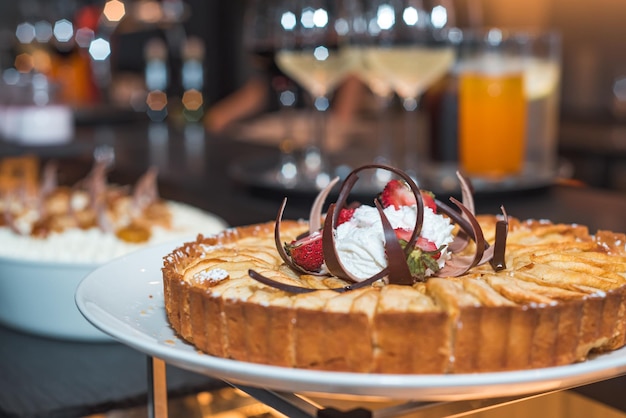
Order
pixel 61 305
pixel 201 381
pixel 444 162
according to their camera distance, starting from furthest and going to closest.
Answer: pixel 444 162, pixel 61 305, pixel 201 381

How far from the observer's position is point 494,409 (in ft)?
2.26

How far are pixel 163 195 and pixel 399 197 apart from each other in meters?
1.21

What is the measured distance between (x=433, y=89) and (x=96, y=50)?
3495 mm

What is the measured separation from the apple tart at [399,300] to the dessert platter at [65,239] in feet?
0.79

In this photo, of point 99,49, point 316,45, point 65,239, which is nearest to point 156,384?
point 65,239

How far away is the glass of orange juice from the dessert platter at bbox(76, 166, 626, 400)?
1195mm

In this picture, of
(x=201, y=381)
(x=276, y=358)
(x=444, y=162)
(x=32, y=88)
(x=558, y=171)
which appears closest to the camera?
(x=276, y=358)

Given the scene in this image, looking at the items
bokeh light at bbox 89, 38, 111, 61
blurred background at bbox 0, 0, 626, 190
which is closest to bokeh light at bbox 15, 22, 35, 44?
blurred background at bbox 0, 0, 626, 190

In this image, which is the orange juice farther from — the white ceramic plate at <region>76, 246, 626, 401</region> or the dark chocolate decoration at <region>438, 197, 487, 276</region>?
the white ceramic plate at <region>76, 246, 626, 401</region>

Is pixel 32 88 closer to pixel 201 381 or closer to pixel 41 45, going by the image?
pixel 201 381

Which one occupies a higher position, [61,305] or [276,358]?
[276,358]

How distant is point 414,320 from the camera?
24.3 inches

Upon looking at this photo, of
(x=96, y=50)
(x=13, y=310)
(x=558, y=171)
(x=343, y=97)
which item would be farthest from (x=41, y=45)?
(x=13, y=310)

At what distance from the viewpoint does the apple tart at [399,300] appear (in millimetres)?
624
